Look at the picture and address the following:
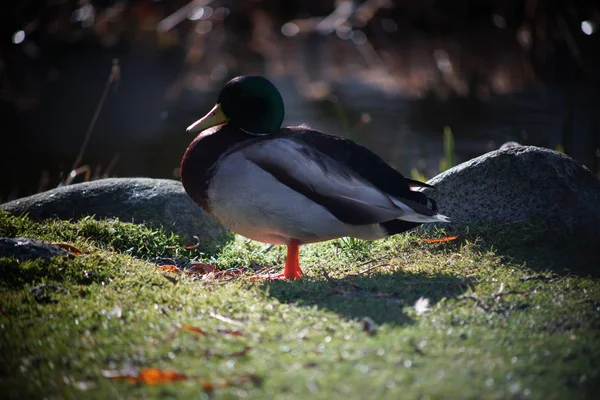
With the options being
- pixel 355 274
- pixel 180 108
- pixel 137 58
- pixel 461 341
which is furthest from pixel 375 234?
pixel 137 58

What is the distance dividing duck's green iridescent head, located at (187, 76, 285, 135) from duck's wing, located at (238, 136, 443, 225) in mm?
381

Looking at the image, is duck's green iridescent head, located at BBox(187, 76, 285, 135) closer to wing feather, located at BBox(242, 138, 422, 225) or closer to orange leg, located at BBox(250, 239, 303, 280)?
wing feather, located at BBox(242, 138, 422, 225)

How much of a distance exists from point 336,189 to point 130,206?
175cm

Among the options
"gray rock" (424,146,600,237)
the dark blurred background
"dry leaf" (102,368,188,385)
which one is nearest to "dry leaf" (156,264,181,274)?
"dry leaf" (102,368,188,385)

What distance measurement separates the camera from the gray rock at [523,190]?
4203 mm

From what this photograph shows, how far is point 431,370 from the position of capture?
8.50ft

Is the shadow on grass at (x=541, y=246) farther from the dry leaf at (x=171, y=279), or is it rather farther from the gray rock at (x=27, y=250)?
the gray rock at (x=27, y=250)

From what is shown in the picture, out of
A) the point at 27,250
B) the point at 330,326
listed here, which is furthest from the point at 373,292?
the point at 27,250

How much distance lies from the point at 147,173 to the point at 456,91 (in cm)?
510

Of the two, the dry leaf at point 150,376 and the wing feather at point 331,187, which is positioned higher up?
the wing feather at point 331,187

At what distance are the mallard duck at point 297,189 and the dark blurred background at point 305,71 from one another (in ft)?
13.9

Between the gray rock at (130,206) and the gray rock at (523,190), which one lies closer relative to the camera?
the gray rock at (523,190)

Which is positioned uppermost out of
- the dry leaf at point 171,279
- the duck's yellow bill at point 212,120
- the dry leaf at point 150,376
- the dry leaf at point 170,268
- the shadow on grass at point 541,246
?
the duck's yellow bill at point 212,120

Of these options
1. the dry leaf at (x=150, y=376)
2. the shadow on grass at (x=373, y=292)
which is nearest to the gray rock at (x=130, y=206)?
the shadow on grass at (x=373, y=292)
